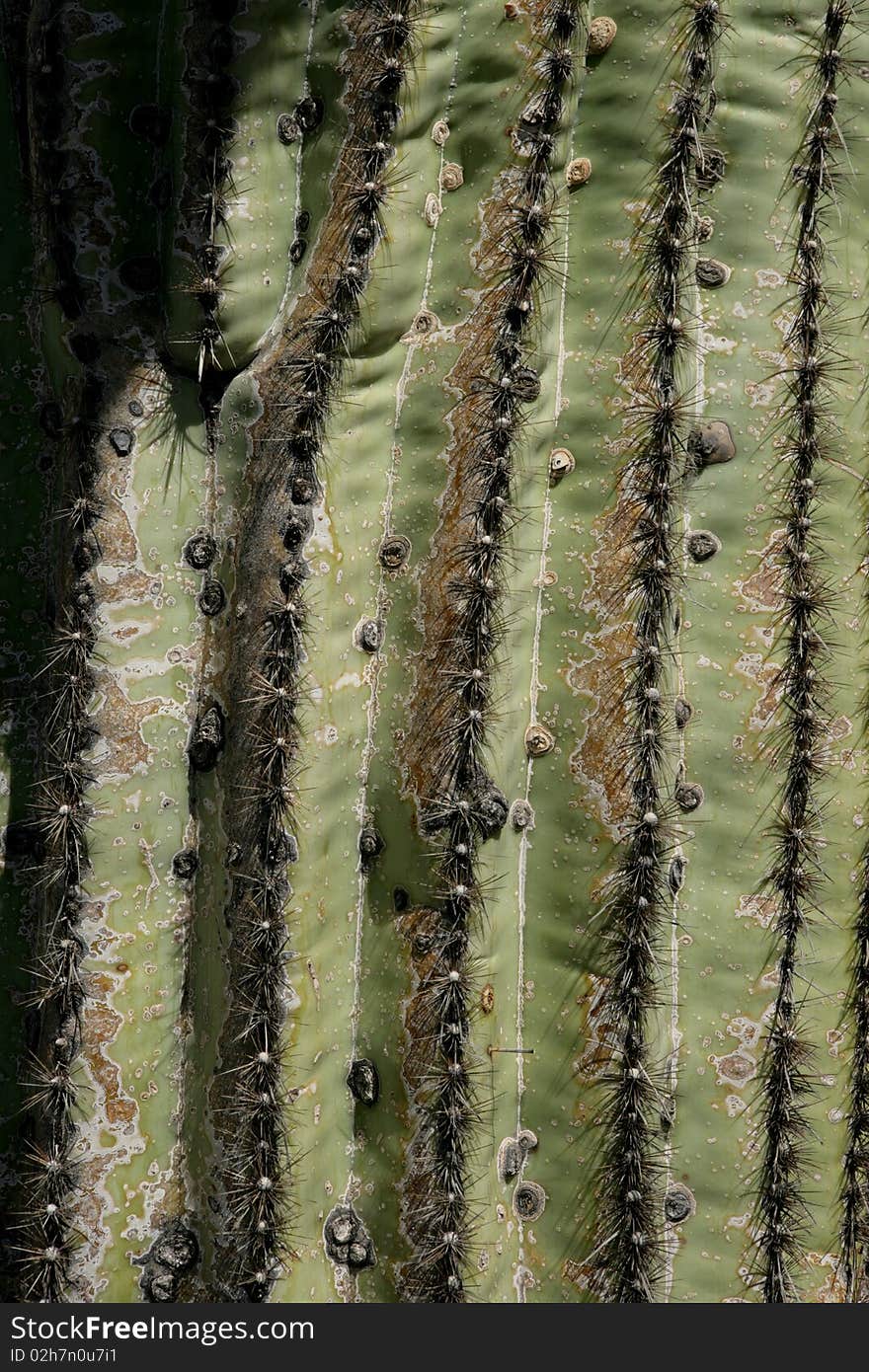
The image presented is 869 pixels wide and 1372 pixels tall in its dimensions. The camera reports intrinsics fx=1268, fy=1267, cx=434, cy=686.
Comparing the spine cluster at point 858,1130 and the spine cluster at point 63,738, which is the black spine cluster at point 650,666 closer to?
the spine cluster at point 858,1130

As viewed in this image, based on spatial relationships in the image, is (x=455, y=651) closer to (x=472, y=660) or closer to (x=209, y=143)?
(x=472, y=660)

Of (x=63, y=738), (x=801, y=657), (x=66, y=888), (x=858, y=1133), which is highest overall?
(x=801, y=657)

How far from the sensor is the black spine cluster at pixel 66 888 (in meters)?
3.32

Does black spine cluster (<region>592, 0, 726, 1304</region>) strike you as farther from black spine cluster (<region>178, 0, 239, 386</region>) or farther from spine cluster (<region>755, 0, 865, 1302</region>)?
black spine cluster (<region>178, 0, 239, 386</region>)

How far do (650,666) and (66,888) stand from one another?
1671 mm

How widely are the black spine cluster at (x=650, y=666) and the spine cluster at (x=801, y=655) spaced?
290mm

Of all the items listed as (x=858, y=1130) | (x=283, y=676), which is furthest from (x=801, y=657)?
(x=283, y=676)

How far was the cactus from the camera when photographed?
3322 millimetres

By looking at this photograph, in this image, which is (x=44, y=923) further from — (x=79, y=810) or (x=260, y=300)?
(x=260, y=300)

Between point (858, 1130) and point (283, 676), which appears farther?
point (858, 1130)

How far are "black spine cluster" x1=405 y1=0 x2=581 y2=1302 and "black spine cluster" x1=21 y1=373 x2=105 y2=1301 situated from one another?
0.92 m

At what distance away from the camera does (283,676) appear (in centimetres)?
331

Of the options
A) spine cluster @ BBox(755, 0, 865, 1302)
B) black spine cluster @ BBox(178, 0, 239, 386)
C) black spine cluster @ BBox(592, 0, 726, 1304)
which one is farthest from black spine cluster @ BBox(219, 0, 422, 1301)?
spine cluster @ BBox(755, 0, 865, 1302)

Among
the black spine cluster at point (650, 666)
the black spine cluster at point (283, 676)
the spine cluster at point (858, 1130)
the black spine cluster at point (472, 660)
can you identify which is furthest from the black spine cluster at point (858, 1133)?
the black spine cluster at point (283, 676)
